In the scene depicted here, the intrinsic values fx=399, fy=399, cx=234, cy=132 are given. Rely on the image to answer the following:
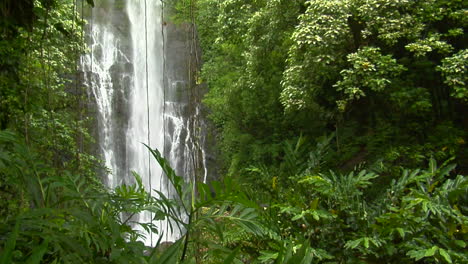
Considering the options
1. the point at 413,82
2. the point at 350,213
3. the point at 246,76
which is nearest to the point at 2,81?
the point at 350,213

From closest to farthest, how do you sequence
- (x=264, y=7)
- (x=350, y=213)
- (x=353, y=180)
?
(x=350, y=213) < (x=353, y=180) < (x=264, y=7)

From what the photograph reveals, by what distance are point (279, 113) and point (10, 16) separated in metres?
7.12

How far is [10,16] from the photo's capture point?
2.44 m

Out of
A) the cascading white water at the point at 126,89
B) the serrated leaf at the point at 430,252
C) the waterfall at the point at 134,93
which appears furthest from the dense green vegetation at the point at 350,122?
the cascading white water at the point at 126,89

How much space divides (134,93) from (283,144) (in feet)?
23.0

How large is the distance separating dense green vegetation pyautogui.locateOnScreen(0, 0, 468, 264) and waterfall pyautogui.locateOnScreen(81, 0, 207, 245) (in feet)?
4.89

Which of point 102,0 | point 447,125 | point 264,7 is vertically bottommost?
point 447,125

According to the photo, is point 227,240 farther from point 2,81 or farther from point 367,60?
point 367,60

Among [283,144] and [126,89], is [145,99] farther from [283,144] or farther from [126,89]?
[283,144]

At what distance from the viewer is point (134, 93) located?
512 inches

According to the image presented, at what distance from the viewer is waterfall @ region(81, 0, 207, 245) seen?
11.8m

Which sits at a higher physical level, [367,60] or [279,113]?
[367,60]

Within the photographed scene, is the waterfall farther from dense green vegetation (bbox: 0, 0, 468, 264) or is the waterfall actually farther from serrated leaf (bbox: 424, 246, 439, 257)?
Result: serrated leaf (bbox: 424, 246, 439, 257)

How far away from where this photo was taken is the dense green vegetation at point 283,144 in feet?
3.77
